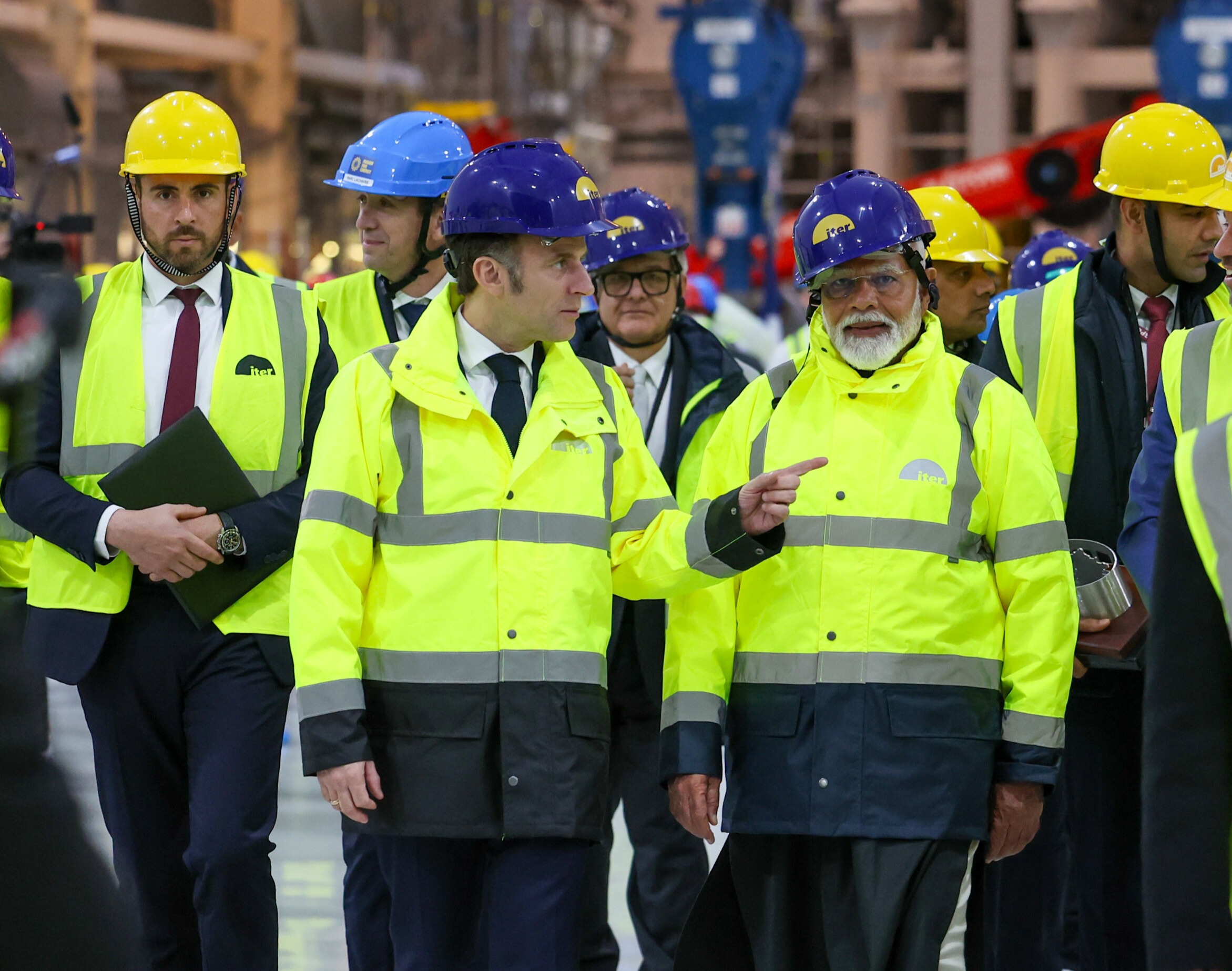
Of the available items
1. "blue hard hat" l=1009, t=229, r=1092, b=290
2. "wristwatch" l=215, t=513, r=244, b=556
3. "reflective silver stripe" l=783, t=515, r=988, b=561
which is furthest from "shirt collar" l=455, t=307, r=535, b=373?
"blue hard hat" l=1009, t=229, r=1092, b=290

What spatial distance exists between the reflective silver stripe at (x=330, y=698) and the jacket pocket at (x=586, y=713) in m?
0.37

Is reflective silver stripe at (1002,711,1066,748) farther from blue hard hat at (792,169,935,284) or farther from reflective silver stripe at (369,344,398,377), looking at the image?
reflective silver stripe at (369,344,398,377)

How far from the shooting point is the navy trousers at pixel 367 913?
4297 millimetres

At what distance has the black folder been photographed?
3.74 meters

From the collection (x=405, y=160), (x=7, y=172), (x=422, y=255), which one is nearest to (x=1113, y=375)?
(x=422, y=255)

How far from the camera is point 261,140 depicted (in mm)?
24953

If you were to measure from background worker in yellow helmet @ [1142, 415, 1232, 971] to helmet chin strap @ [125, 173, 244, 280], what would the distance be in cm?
256

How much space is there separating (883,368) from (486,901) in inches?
48.0

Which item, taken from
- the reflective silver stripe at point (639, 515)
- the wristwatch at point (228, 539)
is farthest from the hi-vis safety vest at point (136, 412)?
the reflective silver stripe at point (639, 515)

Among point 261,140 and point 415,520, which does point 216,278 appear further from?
point 261,140

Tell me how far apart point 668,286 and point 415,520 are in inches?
69.6

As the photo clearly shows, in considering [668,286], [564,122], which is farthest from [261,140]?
[668,286]

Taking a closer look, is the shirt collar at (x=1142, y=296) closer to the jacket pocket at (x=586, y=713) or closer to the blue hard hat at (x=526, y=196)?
the blue hard hat at (x=526, y=196)

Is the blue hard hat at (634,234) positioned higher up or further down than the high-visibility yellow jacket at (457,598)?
higher up
